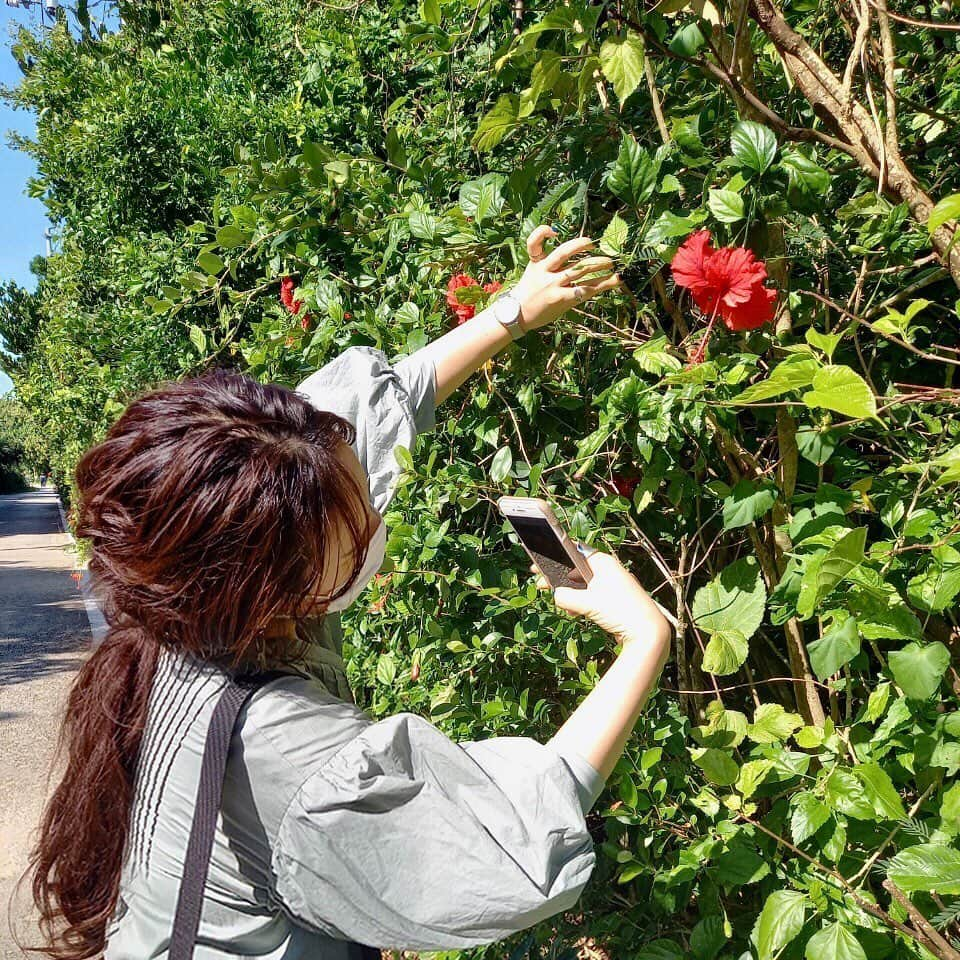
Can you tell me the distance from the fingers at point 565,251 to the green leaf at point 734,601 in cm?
61

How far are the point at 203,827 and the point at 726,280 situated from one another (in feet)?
3.26

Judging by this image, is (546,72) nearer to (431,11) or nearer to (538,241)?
(538,241)

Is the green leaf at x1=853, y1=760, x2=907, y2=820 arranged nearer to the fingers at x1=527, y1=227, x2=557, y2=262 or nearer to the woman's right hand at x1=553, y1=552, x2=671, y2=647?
the woman's right hand at x1=553, y1=552, x2=671, y2=647

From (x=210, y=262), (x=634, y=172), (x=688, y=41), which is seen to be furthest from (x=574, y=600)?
(x=210, y=262)

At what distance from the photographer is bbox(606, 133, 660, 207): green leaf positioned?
1.42 metres

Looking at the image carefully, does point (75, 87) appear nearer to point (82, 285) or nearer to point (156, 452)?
point (82, 285)

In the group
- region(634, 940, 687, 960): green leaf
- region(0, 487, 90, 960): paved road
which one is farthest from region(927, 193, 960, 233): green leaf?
region(0, 487, 90, 960): paved road

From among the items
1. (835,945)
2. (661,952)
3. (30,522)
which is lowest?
(30,522)

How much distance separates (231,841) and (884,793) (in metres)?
0.85

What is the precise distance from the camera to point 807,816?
1.25 m

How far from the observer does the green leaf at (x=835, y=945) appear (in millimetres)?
1183

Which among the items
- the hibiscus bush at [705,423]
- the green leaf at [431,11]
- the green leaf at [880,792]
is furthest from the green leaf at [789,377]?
the green leaf at [431,11]

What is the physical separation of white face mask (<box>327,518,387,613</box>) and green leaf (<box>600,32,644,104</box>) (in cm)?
76

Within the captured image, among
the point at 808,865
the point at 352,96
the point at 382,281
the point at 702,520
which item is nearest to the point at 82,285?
the point at 352,96
